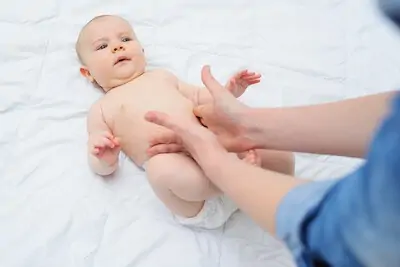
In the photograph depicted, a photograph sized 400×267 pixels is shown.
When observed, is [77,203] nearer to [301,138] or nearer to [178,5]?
[301,138]

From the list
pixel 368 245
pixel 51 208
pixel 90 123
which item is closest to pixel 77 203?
pixel 51 208

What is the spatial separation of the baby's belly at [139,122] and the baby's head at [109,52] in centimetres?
8

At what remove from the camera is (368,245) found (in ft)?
1.65

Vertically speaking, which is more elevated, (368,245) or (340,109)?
(368,245)

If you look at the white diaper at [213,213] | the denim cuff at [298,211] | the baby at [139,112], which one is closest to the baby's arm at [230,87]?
the baby at [139,112]

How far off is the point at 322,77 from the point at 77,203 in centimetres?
56

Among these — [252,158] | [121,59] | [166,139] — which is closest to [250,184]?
[252,158]

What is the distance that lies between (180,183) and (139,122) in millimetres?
186

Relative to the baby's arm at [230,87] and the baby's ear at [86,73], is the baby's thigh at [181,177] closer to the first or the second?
the baby's arm at [230,87]

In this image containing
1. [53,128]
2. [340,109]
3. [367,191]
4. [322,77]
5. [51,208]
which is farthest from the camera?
[322,77]

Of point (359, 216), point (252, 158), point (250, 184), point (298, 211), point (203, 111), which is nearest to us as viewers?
point (359, 216)

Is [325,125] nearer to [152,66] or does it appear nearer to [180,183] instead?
[180,183]

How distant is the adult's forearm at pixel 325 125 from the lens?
0.84 meters

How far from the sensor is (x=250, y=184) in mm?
788
